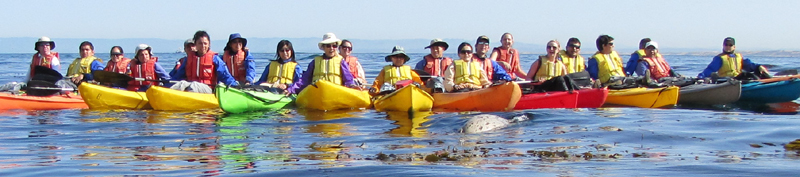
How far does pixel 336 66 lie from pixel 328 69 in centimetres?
13

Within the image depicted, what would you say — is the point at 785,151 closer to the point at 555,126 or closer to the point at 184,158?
the point at 555,126

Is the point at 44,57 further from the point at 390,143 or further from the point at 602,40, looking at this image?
the point at 602,40

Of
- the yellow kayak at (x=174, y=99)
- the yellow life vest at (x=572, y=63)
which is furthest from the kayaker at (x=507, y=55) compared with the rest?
the yellow kayak at (x=174, y=99)

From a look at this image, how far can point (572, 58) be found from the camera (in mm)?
14891

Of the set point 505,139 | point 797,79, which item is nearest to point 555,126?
point 505,139

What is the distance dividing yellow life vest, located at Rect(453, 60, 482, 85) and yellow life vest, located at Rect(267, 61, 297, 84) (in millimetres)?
2543

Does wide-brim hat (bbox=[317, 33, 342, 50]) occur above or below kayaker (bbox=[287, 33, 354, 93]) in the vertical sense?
above

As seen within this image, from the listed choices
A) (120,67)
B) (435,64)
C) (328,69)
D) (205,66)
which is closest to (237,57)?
(205,66)

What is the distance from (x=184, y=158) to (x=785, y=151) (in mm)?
5192

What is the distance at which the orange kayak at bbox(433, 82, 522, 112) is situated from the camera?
12188 mm

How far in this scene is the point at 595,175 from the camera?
6.13 metres

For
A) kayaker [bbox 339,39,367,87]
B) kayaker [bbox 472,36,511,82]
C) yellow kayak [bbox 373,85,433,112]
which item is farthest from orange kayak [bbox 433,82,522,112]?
kayaker [bbox 339,39,367,87]

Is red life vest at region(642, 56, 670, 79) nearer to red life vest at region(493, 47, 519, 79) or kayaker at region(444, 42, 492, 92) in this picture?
red life vest at region(493, 47, 519, 79)

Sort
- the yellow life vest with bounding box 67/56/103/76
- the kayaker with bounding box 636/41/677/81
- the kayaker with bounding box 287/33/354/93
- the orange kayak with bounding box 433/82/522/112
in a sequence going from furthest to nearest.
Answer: the kayaker with bounding box 636/41/677/81 < the yellow life vest with bounding box 67/56/103/76 < the kayaker with bounding box 287/33/354/93 < the orange kayak with bounding box 433/82/522/112
